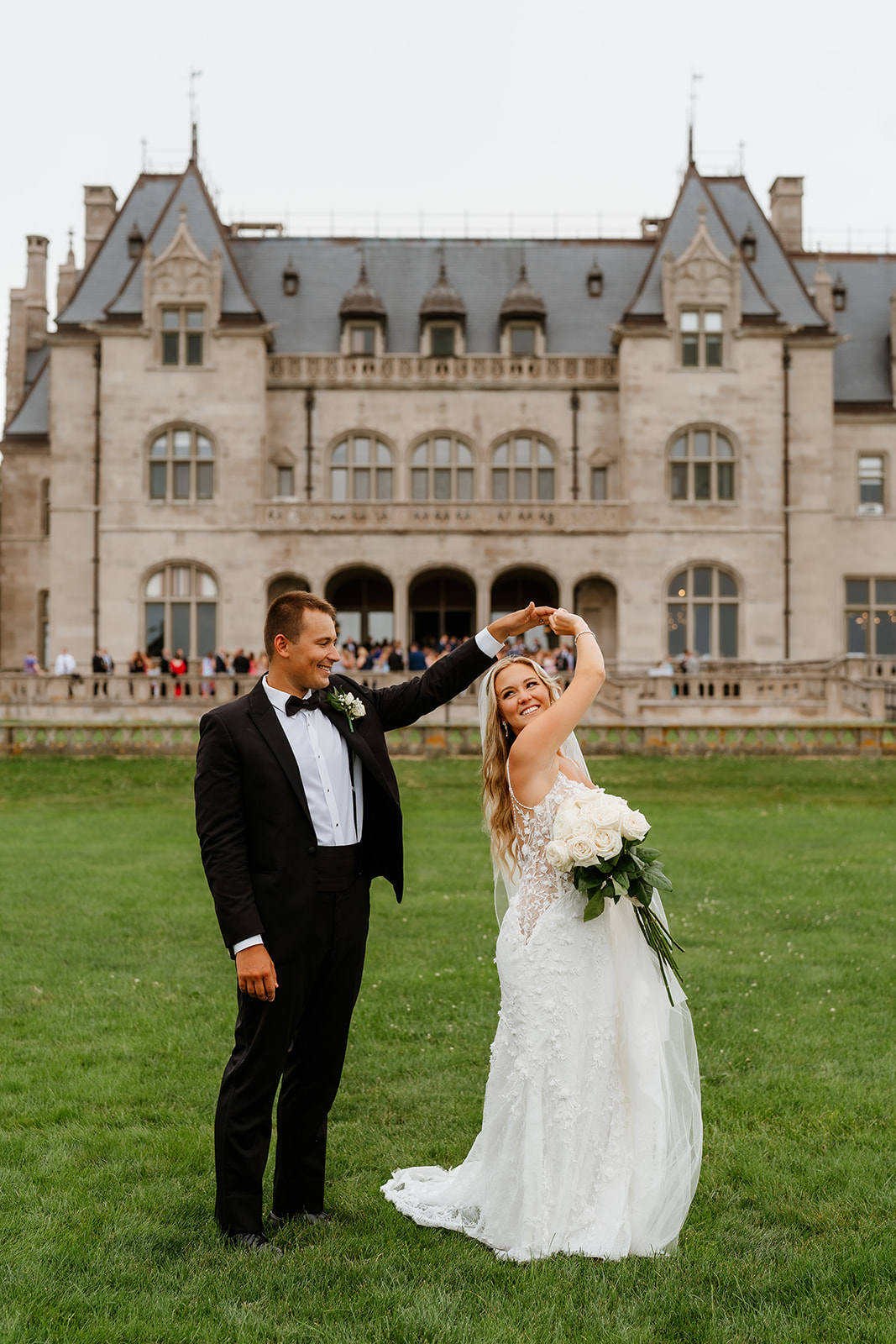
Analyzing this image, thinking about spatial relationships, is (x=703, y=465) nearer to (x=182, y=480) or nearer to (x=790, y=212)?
(x=790, y=212)

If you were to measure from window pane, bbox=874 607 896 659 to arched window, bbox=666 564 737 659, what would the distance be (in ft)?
19.0

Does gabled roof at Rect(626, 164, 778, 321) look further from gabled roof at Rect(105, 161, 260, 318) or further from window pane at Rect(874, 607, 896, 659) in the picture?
gabled roof at Rect(105, 161, 260, 318)

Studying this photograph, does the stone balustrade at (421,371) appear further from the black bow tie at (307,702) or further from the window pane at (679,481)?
the black bow tie at (307,702)

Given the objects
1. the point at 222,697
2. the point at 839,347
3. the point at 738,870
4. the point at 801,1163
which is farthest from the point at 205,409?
the point at 801,1163

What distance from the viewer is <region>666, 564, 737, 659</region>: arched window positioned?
35.3m

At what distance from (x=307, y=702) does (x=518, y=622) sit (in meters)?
0.91

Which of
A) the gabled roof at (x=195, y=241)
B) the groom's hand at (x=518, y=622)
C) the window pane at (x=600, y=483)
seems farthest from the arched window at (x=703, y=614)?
the groom's hand at (x=518, y=622)

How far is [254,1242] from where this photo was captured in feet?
14.8

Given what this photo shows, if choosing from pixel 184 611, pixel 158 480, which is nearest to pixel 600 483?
pixel 184 611

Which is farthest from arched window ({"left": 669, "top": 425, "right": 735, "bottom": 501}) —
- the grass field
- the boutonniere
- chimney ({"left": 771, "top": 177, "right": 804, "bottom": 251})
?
the boutonniere

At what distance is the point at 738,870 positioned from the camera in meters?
12.0

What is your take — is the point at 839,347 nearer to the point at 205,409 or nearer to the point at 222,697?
the point at 205,409

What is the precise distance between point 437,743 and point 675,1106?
17871 millimetres

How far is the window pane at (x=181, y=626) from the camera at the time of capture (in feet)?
116
